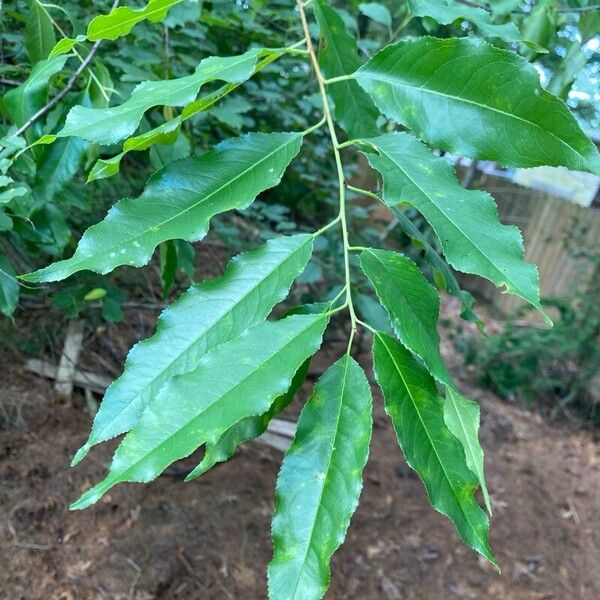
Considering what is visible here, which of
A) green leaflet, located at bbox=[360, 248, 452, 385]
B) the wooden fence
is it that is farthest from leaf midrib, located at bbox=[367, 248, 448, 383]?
the wooden fence

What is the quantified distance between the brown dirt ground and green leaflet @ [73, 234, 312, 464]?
127cm

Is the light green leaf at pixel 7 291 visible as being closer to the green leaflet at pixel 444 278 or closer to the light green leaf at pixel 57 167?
the light green leaf at pixel 57 167

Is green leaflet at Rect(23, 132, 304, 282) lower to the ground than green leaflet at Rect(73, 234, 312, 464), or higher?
higher

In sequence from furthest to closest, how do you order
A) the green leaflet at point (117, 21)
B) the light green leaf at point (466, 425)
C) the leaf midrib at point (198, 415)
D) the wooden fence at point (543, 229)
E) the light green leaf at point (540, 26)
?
the wooden fence at point (543, 229) < the light green leaf at point (540, 26) < the green leaflet at point (117, 21) < the light green leaf at point (466, 425) < the leaf midrib at point (198, 415)

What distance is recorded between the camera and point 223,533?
6.30ft

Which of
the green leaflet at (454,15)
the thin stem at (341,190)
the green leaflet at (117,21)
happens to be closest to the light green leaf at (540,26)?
the green leaflet at (454,15)

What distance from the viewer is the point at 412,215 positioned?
268 cm

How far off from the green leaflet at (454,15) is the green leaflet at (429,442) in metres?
0.56

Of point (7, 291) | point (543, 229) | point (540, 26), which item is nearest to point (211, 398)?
point (7, 291)

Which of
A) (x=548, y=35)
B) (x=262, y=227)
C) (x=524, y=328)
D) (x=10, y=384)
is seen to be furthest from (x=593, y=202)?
(x=10, y=384)

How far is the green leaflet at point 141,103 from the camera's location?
64cm

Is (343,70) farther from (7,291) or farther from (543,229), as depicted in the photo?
(543,229)

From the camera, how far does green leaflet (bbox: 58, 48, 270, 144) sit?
642 millimetres

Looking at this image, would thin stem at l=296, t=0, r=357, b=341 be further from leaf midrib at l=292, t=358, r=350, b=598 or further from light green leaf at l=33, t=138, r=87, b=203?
light green leaf at l=33, t=138, r=87, b=203
